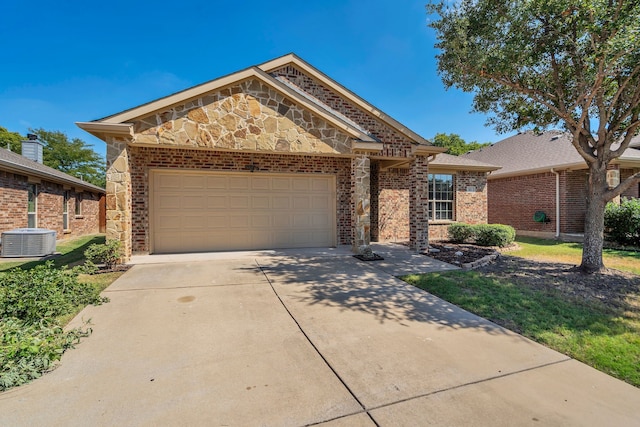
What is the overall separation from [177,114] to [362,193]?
5.26 meters

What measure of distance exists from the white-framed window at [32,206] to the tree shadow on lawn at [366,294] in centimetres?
1064

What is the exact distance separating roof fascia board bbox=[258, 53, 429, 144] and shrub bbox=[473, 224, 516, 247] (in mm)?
4206

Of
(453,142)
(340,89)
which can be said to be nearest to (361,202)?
(340,89)

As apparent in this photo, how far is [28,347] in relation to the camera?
2994 mm

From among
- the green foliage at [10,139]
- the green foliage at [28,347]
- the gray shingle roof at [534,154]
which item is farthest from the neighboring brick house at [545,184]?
the green foliage at [10,139]

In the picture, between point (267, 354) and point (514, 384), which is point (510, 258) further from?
point (267, 354)

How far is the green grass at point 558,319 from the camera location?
3.26 m

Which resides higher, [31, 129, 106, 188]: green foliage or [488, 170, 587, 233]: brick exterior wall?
[31, 129, 106, 188]: green foliage

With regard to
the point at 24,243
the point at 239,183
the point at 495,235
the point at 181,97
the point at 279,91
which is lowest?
the point at 24,243

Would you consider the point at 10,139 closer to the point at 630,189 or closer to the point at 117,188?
the point at 117,188

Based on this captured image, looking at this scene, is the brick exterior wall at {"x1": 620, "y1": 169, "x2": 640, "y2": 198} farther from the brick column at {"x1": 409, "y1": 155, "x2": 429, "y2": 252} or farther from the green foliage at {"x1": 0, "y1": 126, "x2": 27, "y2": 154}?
the green foliage at {"x1": 0, "y1": 126, "x2": 27, "y2": 154}

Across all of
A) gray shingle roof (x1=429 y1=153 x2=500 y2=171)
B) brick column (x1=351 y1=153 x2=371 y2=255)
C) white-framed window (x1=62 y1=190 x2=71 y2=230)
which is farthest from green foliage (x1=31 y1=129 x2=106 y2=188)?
gray shingle roof (x1=429 y1=153 x2=500 y2=171)

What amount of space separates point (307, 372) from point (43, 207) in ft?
48.6

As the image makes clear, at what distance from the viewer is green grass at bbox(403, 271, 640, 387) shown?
3262 millimetres
